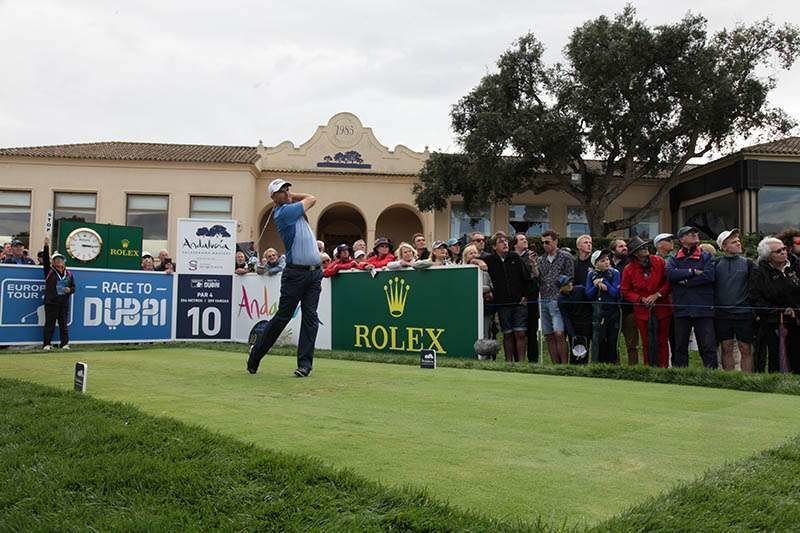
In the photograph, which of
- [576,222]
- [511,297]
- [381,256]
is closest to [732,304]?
[511,297]

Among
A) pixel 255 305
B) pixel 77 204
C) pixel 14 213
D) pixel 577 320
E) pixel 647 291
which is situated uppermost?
pixel 77 204

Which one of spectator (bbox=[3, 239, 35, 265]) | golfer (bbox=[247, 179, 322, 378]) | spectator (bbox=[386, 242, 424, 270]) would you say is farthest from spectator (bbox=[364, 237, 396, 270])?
spectator (bbox=[3, 239, 35, 265])

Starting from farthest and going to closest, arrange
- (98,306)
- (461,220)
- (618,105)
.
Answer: (461,220) < (618,105) < (98,306)

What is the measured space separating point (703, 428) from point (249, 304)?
10.7 meters

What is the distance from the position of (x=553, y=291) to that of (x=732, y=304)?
2.42 m

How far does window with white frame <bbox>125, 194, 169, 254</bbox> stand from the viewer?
33.6m

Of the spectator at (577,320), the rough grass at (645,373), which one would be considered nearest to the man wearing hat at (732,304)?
the rough grass at (645,373)

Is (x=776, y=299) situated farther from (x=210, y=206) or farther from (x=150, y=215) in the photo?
(x=150, y=215)

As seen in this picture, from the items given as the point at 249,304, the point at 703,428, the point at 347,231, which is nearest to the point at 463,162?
the point at 347,231

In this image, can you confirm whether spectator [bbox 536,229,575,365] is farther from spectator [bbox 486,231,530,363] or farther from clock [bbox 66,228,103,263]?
clock [bbox 66,228,103,263]

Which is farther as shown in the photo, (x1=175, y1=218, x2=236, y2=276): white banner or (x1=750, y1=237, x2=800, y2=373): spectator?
(x1=175, y1=218, x2=236, y2=276): white banner

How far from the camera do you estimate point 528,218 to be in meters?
35.5

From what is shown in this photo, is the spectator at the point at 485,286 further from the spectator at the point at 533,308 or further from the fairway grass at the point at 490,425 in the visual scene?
the fairway grass at the point at 490,425

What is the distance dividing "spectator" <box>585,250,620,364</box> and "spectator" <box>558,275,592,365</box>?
0.15 meters
